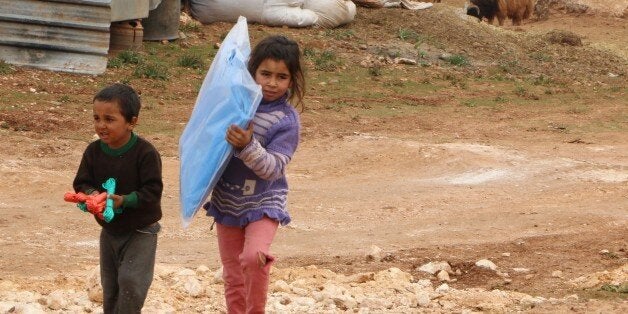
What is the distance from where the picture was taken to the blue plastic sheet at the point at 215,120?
4.52 metres

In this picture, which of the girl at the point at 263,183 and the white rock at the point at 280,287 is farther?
the white rock at the point at 280,287

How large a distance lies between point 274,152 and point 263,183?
156 millimetres

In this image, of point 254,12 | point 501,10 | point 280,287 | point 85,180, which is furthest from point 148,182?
point 501,10

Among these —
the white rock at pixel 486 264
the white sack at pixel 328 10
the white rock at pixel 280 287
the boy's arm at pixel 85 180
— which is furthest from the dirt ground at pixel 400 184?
the white sack at pixel 328 10

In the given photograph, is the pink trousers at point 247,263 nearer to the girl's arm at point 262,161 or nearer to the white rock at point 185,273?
the girl's arm at point 262,161

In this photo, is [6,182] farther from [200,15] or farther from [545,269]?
[200,15]

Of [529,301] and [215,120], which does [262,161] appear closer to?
[215,120]

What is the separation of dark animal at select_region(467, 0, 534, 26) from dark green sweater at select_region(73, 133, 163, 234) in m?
17.7

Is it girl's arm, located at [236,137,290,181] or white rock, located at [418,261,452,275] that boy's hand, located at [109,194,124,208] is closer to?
girl's arm, located at [236,137,290,181]

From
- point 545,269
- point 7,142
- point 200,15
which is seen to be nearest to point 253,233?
point 545,269

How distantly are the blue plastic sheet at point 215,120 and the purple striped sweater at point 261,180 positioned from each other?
14 centimetres

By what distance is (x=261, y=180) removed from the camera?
4.73 meters

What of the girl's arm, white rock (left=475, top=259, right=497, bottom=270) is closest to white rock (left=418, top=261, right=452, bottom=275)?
white rock (left=475, top=259, right=497, bottom=270)

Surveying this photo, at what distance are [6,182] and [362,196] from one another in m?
2.79
